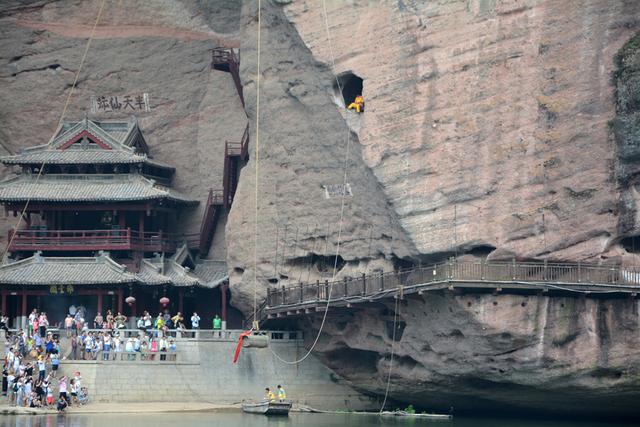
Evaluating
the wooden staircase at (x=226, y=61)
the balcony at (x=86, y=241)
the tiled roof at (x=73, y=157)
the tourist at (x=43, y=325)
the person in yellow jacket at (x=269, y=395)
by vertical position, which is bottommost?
the person in yellow jacket at (x=269, y=395)

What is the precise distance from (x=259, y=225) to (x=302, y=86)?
604cm

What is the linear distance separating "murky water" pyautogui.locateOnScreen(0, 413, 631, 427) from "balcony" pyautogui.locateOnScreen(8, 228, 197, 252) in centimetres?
1205

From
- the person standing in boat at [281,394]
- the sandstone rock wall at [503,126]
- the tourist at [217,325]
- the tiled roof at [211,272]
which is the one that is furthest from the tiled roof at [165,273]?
the sandstone rock wall at [503,126]

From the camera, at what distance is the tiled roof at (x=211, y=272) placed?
7494cm

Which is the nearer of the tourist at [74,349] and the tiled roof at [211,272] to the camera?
the tourist at [74,349]

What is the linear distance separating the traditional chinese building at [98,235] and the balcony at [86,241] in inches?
1.7

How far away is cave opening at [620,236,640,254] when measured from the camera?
6153cm

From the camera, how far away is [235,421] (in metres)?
62.1

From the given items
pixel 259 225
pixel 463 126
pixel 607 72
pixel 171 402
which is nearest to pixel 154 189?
pixel 259 225

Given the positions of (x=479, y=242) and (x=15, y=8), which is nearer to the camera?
(x=479, y=242)

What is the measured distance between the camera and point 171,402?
219 ft

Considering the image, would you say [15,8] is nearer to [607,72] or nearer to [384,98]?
[384,98]

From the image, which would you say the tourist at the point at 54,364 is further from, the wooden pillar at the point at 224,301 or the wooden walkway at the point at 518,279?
the wooden walkway at the point at 518,279

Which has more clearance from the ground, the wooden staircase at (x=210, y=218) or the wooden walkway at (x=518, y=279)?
the wooden staircase at (x=210, y=218)
